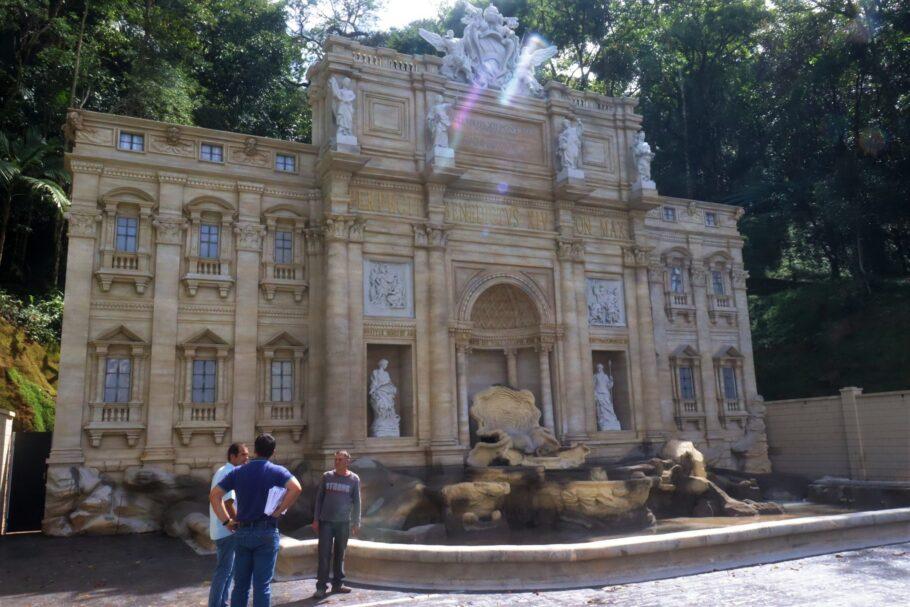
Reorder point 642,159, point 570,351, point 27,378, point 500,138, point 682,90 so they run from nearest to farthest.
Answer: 1. point 27,378
2. point 570,351
3. point 500,138
4. point 642,159
5. point 682,90

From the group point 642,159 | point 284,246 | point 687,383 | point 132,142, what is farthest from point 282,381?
point 687,383

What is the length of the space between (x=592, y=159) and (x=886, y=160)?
55.1ft

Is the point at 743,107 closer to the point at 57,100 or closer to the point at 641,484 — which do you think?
the point at 641,484

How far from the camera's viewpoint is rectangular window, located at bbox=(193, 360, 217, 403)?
19344mm

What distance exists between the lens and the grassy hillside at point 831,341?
30.2 metres

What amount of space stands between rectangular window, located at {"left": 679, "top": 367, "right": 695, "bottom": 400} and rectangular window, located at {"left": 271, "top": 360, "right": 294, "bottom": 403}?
14194 mm

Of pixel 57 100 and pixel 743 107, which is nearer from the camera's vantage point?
pixel 57 100

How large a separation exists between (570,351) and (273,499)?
16617mm

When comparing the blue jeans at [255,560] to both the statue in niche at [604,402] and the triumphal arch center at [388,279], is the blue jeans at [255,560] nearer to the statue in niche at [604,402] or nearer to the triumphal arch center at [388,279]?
the triumphal arch center at [388,279]

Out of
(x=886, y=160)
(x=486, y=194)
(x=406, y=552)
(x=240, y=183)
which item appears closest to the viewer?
(x=406, y=552)

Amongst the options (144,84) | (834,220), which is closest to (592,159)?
(834,220)

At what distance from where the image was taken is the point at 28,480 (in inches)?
738

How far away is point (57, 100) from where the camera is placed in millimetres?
28312

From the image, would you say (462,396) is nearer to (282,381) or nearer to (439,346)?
(439,346)
